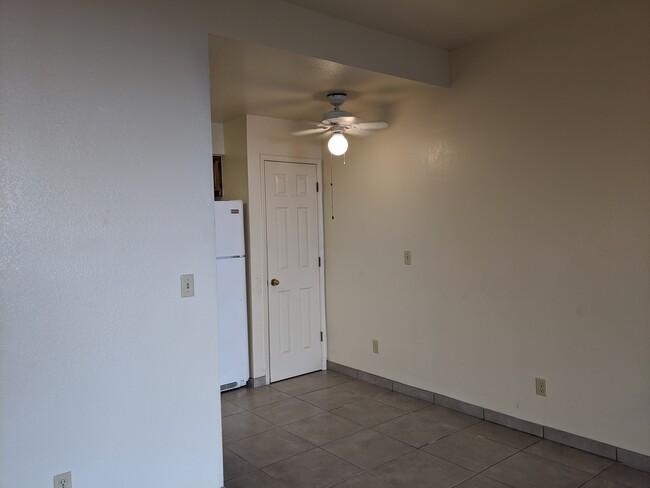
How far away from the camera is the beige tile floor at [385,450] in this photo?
282 cm

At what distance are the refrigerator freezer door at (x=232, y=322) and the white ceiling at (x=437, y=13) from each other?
227 centimetres

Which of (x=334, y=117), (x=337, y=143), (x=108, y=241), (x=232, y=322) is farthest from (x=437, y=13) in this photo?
(x=232, y=322)

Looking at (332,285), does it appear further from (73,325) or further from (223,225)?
(73,325)

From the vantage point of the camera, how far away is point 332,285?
16.2ft

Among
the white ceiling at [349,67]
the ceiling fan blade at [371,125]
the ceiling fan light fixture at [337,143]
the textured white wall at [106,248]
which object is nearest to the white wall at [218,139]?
the white ceiling at [349,67]

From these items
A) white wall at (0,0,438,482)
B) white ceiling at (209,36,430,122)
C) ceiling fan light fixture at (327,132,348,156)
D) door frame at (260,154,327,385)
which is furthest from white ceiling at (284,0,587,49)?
door frame at (260,154,327,385)

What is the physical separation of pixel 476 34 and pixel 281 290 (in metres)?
2.68

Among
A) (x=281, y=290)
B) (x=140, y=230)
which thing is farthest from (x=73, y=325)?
(x=281, y=290)

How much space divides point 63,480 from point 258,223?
8.94ft

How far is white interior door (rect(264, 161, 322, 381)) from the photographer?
464cm

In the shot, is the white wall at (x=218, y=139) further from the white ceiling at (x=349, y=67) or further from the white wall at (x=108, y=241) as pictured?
the white wall at (x=108, y=241)

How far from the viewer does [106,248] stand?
2.28 meters

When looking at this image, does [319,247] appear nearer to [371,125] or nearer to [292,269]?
[292,269]

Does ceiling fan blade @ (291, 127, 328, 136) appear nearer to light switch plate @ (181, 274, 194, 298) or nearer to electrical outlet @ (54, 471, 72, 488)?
light switch plate @ (181, 274, 194, 298)
